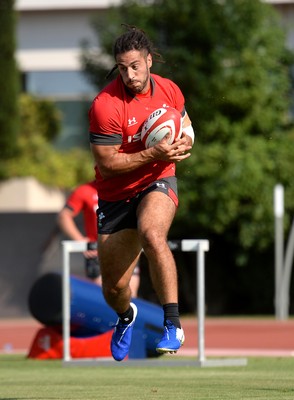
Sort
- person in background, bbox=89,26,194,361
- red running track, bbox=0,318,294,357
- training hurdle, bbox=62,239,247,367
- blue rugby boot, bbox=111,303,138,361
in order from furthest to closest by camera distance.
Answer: red running track, bbox=0,318,294,357 → training hurdle, bbox=62,239,247,367 → blue rugby boot, bbox=111,303,138,361 → person in background, bbox=89,26,194,361

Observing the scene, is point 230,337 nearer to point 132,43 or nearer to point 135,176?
point 135,176

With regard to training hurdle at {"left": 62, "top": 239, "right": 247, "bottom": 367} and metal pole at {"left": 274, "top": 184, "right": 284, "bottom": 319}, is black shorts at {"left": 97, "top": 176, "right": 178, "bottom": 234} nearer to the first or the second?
training hurdle at {"left": 62, "top": 239, "right": 247, "bottom": 367}

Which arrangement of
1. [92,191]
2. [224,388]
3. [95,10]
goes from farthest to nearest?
[95,10]
[92,191]
[224,388]

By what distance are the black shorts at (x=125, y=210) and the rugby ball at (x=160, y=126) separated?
34 cm

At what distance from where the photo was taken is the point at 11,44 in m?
31.4

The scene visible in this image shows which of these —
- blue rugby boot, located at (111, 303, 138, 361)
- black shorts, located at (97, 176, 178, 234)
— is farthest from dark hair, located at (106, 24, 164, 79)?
blue rugby boot, located at (111, 303, 138, 361)

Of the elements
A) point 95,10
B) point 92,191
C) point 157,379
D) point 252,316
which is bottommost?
point 252,316

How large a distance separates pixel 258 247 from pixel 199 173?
193cm

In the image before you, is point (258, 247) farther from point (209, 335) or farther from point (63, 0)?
point (63, 0)

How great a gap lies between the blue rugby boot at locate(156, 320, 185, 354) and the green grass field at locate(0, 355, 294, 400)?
33 centimetres

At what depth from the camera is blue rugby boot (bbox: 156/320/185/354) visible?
8.80 metres

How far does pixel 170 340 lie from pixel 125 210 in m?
1.01

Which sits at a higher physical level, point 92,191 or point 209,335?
point 92,191

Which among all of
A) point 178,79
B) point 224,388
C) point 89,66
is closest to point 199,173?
point 178,79
